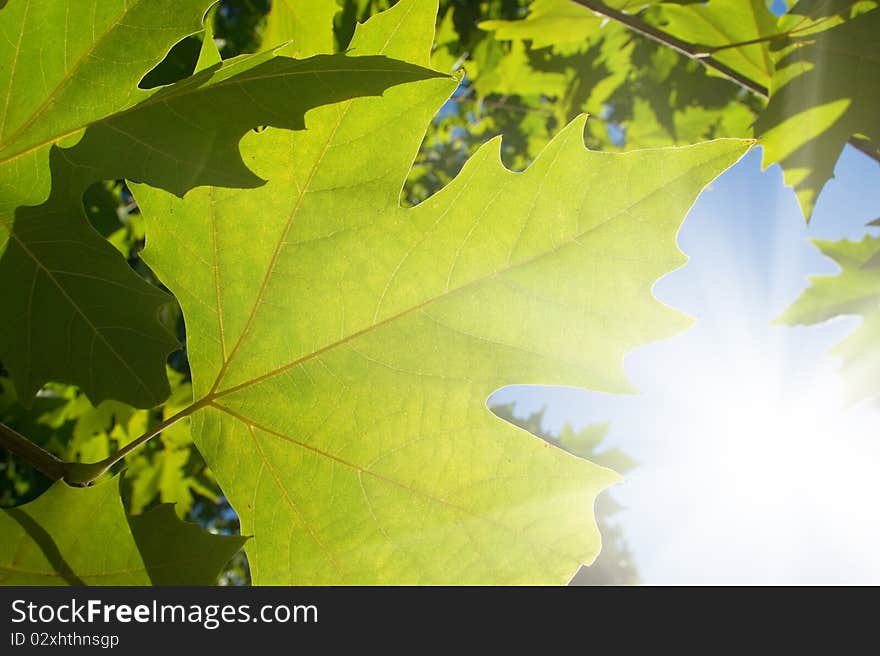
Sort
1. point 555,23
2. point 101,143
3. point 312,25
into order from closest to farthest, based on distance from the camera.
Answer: point 101,143 < point 312,25 < point 555,23

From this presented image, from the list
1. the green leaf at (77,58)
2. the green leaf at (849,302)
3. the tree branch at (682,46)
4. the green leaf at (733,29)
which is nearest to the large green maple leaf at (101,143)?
the green leaf at (77,58)

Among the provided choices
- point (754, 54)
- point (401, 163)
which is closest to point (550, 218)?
point (401, 163)

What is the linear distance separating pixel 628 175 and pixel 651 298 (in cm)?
13

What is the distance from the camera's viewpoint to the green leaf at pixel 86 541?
0.76 m

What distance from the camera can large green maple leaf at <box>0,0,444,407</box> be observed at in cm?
71

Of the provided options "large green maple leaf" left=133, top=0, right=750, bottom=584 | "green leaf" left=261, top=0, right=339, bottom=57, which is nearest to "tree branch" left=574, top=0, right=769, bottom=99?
"green leaf" left=261, top=0, right=339, bottom=57

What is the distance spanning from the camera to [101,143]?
2.45ft

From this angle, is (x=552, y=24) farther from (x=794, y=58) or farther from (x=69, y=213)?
(x=69, y=213)

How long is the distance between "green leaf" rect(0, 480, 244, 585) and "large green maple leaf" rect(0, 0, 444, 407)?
117 millimetres

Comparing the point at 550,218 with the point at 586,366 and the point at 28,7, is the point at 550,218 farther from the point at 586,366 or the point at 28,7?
the point at 28,7

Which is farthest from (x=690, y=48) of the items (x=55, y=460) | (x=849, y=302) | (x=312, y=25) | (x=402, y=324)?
(x=55, y=460)

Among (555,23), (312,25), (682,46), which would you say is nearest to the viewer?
(312,25)

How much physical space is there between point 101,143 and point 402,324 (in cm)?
37

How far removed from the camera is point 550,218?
0.76m
